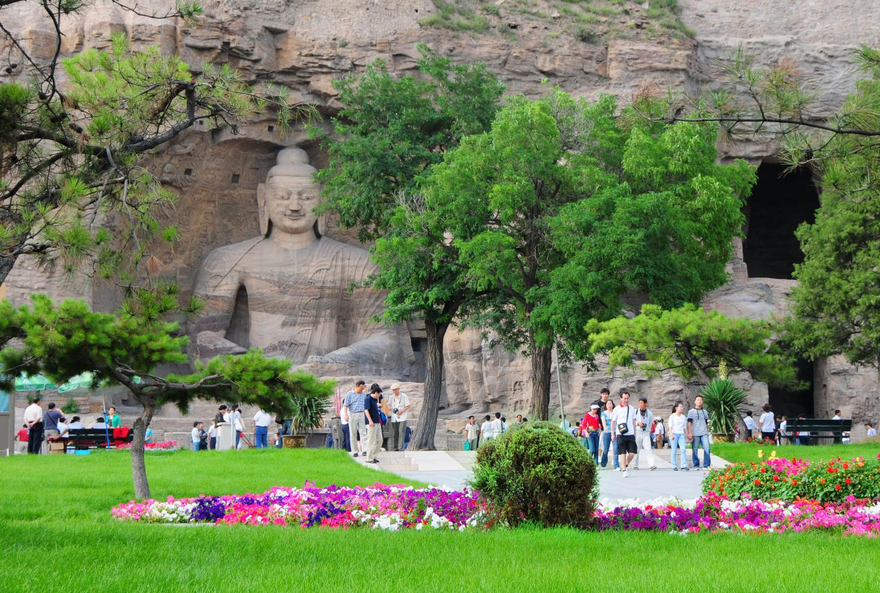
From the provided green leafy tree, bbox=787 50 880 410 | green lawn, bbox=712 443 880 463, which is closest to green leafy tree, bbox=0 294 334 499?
green lawn, bbox=712 443 880 463

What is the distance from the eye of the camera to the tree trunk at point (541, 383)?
62.4ft

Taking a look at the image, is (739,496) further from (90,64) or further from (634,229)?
(634,229)

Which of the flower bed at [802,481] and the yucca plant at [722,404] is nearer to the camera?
the flower bed at [802,481]

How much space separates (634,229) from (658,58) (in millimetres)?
10667

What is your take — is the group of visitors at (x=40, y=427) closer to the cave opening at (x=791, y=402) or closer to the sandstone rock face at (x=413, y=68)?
the sandstone rock face at (x=413, y=68)

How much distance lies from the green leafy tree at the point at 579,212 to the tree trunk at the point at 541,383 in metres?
0.02

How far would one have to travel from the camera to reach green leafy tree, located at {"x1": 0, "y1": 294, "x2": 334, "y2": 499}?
8.88 m

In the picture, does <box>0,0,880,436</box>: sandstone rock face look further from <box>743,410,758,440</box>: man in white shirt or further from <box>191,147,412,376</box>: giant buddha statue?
<box>743,410,758,440</box>: man in white shirt

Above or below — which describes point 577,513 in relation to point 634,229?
below

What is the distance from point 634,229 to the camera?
18109 millimetres

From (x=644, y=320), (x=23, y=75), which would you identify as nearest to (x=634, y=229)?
(x=644, y=320)

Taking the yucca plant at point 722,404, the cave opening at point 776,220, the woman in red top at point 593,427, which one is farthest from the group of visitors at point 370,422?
the cave opening at point 776,220

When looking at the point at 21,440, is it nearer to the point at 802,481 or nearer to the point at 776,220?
the point at 802,481

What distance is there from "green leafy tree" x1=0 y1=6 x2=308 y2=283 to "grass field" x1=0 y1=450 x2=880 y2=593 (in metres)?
2.01
